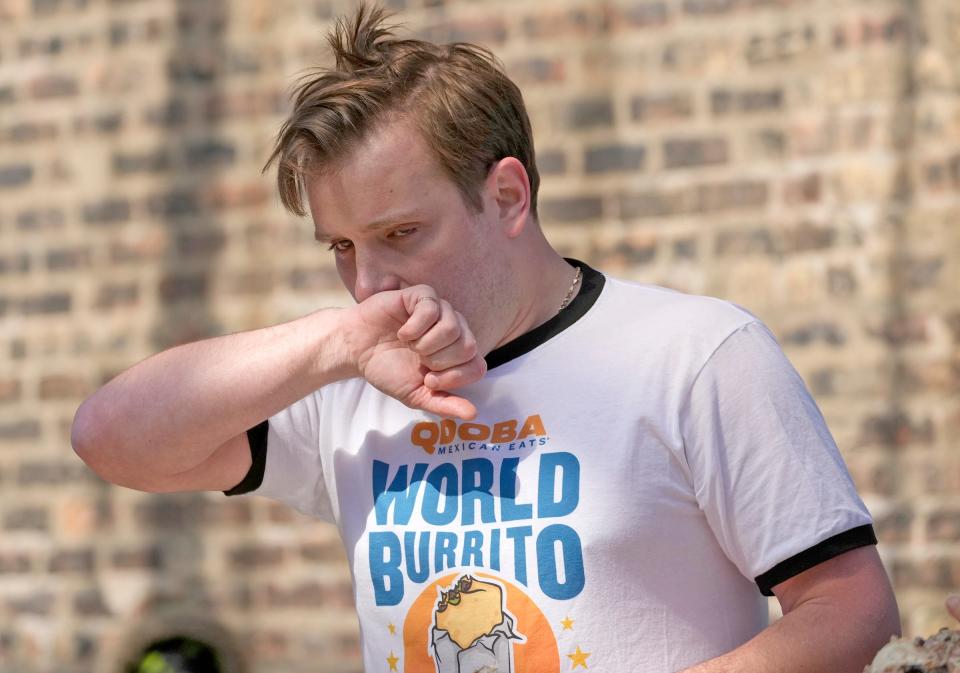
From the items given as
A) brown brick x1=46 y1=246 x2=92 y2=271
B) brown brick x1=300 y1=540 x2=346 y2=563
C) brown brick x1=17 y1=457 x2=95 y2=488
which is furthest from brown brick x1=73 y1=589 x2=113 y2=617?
brown brick x1=46 y1=246 x2=92 y2=271

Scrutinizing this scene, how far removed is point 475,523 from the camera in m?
1.79

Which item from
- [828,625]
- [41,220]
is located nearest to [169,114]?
[41,220]

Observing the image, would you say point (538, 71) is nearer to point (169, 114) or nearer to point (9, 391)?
point (169, 114)

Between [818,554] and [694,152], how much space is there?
7.80ft

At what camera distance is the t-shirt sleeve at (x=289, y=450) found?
2115 mm

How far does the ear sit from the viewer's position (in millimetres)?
1953

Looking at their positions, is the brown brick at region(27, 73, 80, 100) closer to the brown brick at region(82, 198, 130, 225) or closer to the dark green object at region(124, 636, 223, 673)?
the brown brick at region(82, 198, 130, 225)

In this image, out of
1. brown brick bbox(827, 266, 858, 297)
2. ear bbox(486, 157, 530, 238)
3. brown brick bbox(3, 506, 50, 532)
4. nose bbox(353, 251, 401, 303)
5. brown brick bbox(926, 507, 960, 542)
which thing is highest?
ear bbox(486, 157, 530, 238)

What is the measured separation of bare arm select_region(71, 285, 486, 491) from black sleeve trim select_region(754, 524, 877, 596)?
0.50 meters

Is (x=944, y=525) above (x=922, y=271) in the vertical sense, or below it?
below

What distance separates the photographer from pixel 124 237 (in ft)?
14.4

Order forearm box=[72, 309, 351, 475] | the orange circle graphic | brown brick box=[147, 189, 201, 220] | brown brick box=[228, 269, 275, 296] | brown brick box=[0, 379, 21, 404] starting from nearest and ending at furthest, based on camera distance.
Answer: the orange circle graphic
forearm box=[72, 309, 351, 475]
brown brick box=[228, 269, 275, 296]
brown brick box=[147, 189, 201, 220]
brown brick box=[0, 379, 21, 404]

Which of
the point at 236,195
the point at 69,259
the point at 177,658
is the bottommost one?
the point at 177,658

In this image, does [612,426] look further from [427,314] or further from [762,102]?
[762,102]
